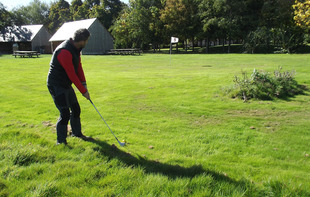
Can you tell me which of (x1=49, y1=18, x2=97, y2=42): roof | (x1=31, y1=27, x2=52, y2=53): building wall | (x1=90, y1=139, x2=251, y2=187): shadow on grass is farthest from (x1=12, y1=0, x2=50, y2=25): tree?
(x1=90, y1=139, x2=251, y2=187): shadow on grass

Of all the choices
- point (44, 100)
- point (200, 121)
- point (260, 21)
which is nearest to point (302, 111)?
point (200, 121)

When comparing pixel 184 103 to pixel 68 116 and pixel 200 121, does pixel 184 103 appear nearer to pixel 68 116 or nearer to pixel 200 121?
pixel 200 121

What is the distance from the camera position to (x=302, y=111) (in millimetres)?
6523

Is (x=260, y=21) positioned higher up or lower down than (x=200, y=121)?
higher up

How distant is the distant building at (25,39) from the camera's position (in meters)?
48.9

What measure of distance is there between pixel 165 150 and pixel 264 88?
18.0 ft

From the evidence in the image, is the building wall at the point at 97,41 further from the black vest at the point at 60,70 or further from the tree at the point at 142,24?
→ the black vest at the point at 60,70

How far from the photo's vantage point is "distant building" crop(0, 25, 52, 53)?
48938 millimetres

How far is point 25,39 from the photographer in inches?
1909

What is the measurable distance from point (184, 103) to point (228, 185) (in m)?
4.67

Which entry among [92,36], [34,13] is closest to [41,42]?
[92,36]

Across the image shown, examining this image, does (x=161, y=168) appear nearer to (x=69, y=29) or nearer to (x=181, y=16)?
(x=181, y=16)

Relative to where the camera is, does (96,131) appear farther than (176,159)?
Yes

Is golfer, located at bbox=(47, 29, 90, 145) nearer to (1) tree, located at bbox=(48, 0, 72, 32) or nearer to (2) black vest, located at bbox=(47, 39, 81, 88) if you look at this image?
(2) black vest, located at bbox=(47, 39, 81, 88)
